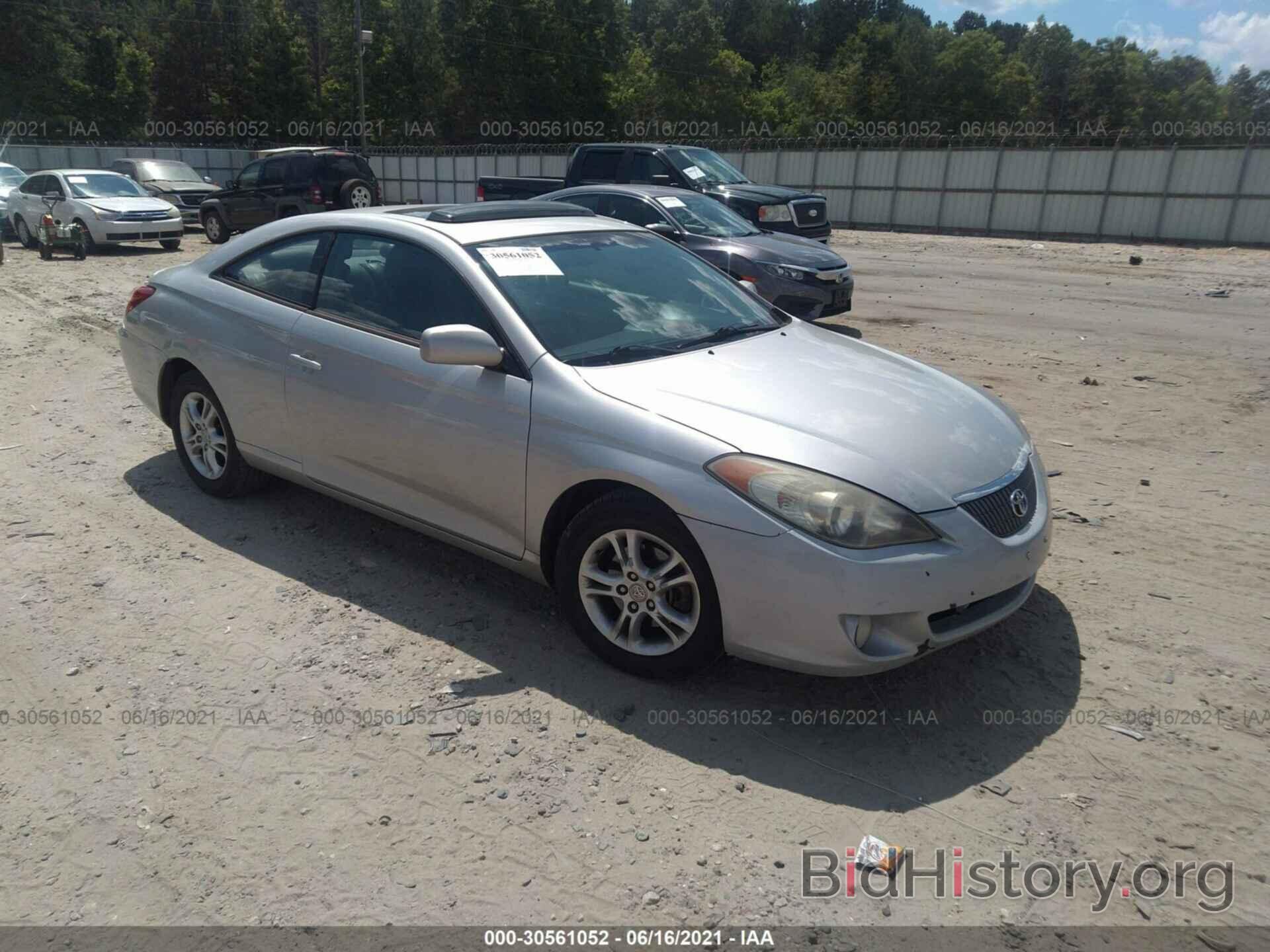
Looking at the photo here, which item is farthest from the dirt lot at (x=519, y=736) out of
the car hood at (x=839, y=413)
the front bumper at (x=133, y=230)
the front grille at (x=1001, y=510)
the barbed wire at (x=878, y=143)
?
the front bumper at (x=133, y=230)

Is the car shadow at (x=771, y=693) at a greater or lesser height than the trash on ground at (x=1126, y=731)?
lesser

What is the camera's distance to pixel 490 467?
12.7ft

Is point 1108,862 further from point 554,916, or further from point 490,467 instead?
point 490,467

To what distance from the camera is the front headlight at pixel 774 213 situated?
14391 millimetres

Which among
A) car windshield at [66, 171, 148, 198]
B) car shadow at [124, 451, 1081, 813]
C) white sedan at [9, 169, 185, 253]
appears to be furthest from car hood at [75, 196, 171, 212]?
car shadow at [124, 451, 1081, 813]

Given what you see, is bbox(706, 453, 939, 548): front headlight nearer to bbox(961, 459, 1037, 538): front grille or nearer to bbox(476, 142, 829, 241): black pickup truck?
bbox(961, 459, 1037, 538): front grille

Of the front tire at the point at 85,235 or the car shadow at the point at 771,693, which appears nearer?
the car shadow at the point at 771,693

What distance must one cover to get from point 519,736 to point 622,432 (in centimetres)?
115

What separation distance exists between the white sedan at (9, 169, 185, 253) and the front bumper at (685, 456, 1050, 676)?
59.6ft

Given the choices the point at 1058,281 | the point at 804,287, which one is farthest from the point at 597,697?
the point at 1058,281

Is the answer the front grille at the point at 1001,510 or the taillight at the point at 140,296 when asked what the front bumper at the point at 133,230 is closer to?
the taillight at the point at 140,296

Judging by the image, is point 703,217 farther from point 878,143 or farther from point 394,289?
point 878,143

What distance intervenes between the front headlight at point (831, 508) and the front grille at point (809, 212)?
Result: 40.4ft

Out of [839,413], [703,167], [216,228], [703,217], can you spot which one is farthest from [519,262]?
[216,228]
